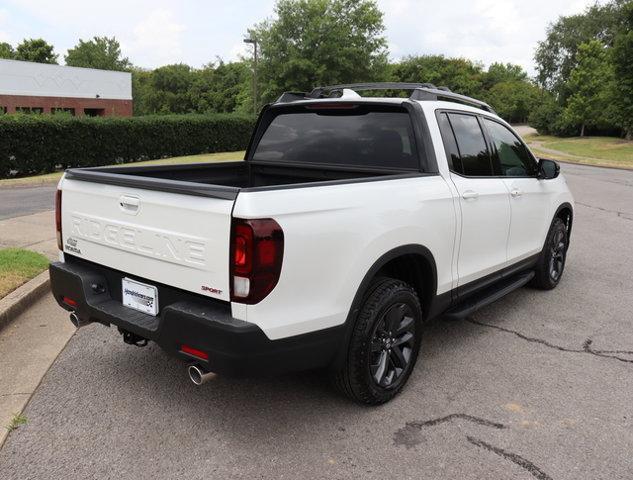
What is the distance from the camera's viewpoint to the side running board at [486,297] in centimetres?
391

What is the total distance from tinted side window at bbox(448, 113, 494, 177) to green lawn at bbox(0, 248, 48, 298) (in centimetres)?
398

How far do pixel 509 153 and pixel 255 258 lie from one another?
3.16 meters

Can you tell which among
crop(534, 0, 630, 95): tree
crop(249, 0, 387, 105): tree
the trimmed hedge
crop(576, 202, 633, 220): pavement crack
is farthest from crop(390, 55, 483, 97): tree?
crop(576, 202, 633, 220): pavement crack

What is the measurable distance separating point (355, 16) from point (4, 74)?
24.4 metres

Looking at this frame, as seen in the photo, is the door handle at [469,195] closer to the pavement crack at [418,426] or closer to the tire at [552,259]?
the pavement crack at [418,426]

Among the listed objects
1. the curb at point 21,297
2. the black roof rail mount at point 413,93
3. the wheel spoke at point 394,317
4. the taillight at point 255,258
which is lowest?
the curb at point 21,297

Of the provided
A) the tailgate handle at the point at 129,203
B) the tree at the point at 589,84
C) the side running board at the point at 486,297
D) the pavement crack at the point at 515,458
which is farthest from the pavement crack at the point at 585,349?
the tree at the point at 589,84

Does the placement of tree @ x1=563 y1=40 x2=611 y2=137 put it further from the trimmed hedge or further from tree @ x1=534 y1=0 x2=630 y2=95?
the trimmed hedge

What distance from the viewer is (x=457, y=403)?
132 inches

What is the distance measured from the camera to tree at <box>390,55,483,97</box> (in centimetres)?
8375

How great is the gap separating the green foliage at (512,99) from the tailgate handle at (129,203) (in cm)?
8557

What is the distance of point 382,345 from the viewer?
3.23m

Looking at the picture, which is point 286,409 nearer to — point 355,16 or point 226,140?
point 226,140

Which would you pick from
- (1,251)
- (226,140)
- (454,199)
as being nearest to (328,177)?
(454,199)
